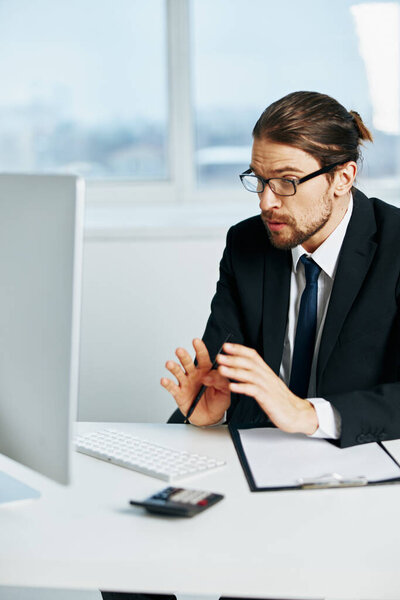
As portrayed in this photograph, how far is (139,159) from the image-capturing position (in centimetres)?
345

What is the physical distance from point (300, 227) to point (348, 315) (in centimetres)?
23

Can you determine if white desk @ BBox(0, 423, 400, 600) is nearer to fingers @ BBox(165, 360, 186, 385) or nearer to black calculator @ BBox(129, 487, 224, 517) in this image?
black calculator @ BBox(129, 487, 224, 517)

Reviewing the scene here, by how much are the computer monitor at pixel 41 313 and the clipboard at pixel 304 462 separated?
1.20 ft

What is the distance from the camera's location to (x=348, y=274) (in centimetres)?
177

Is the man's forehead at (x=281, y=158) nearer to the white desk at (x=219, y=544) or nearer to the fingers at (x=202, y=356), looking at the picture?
the fingers at (x=202, y=356)

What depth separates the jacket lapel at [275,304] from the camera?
1.85 m

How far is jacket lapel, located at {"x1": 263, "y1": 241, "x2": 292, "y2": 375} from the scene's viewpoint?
1854mm

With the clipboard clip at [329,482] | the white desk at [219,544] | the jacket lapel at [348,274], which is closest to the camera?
the white desk at [219,544]

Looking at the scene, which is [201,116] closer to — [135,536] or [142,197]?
[142,197]

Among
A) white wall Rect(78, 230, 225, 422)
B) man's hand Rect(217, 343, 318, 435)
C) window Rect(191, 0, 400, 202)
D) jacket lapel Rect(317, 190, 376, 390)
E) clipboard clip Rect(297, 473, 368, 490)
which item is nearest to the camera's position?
clipboard clip Rect(297, 473, 368, 490)

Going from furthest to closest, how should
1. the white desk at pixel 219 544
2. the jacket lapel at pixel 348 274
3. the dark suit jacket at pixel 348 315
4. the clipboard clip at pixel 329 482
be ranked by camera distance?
the jacket lapel at pixel 348 274, the dark suit jacket at pixel 348 315, the clipboard clip at pixel 329 482, the white desk at pixel 219 544

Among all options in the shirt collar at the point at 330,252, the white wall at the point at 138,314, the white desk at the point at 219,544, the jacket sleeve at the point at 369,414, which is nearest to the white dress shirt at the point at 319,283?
the shirt collar at the point at 330,252

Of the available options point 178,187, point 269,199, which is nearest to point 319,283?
point 269,199

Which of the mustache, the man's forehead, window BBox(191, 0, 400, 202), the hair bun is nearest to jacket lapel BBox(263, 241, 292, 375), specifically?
the mustache
